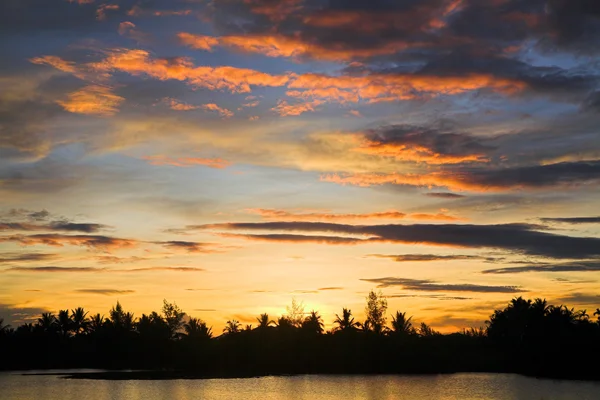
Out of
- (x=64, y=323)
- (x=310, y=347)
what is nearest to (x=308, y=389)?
(x=310, y=347)

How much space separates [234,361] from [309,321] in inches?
752

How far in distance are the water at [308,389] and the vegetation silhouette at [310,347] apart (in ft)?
53.1

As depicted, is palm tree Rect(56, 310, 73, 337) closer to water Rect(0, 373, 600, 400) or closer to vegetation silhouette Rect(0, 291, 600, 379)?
vegetation silhouette Rect(0, 291, 600, 379)

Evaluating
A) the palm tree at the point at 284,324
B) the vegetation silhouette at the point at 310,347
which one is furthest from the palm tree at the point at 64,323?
the palm tree at the point at 284,324

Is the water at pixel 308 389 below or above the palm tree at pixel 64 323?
below

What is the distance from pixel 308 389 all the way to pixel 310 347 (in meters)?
44.0

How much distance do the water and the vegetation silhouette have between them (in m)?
16.2

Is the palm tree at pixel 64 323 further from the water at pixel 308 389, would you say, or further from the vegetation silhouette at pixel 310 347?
the water at pixel 308 389

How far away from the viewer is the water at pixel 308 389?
6825 cm

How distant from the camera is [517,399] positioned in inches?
2534

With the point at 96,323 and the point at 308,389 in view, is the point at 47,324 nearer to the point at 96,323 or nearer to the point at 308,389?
the point at 96,323

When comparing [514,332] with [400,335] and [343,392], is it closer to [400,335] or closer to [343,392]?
[400,335]

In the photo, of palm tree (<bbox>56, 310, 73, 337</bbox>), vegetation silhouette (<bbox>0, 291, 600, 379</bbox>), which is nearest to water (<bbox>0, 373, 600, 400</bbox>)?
vegetation silhouette (<bbox>0, 291, 600, 379</bbox>)

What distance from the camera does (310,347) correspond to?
122m
